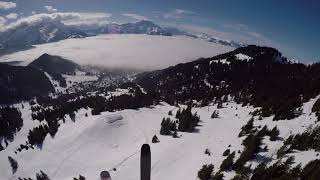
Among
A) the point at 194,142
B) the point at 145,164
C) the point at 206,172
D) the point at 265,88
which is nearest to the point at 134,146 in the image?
the point at 194,142

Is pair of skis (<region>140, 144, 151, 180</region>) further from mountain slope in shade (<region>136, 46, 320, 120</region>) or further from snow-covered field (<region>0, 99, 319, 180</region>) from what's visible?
mountain slope in shade (<region>136, 46, 320, 120</region>)

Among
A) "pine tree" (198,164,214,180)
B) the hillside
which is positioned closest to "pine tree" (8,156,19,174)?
the hillside

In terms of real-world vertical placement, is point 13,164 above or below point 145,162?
below

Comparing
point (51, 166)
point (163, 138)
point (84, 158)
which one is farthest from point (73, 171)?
point (163, 138)

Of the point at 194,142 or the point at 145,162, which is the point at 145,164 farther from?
the point at 194,142

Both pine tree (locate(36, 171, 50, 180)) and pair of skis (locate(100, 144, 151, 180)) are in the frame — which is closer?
pair of skis (locate(100, 144, 151, 180))

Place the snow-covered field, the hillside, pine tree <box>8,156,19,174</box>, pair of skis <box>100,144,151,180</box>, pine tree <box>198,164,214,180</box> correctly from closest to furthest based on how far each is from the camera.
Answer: pair of skis <box>100,144,151,180</box>
the hillside
pine tree <box>198,164,214,180</box>
the snow-covered field
pine tree <box>8,156,19,174</box>

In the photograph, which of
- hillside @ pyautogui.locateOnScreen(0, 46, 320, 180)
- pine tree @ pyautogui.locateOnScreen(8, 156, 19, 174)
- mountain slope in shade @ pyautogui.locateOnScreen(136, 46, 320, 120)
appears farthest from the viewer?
pine tree @ pyautogui.locateOnScreen(8, 156, 19, 174)

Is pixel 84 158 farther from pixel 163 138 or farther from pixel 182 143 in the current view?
pixel 182 143
